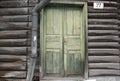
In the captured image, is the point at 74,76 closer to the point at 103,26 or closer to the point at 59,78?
the point at 59,78

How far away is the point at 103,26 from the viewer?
6.30 meters

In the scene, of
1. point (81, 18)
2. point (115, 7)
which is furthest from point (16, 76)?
point (115, 7)

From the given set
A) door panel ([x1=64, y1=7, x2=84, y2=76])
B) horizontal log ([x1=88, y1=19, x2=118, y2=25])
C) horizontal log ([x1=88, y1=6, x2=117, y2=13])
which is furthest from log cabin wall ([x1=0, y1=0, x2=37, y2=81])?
horizontal log ([x1=88, y1=19, x2=118, y2=25])

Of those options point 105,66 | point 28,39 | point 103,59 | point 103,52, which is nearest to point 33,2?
point 28,39

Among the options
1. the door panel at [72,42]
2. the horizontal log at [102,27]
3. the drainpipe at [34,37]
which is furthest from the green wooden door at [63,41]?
the drainpipe at [34,37]

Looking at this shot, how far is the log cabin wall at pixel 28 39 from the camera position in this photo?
605 centimetres

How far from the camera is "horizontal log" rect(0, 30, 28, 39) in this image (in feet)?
20.0

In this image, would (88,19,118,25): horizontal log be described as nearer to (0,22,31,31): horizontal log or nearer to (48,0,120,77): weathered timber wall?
(48,0,120,77): weathered timber wall

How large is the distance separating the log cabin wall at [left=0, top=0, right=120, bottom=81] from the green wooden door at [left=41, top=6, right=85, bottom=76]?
1.05 ft

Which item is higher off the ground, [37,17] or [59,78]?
[37,17]

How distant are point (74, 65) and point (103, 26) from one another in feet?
4.52

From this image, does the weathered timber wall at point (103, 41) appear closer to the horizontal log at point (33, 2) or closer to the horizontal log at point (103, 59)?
the horizontal log at point (103, 59)

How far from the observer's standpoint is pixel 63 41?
20.6 ft

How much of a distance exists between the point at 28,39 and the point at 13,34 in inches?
17.0
